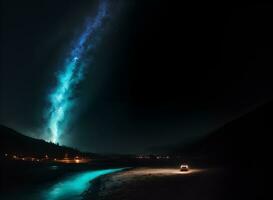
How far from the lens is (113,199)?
31.7 m

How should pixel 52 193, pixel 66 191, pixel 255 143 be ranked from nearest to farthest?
1. pixel 52 193
2. pixel 66 191
3. pixel 255 143

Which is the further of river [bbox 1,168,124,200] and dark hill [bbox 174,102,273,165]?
dark hill [bbox 174,102,273,165]

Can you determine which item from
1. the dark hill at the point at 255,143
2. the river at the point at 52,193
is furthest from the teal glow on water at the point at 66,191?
the dark hill at the point at 255,143

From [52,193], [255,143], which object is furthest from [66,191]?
[255,143]

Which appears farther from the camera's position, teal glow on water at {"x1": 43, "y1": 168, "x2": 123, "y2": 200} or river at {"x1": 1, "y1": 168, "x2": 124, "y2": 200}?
teal glow on water at {"x1": 43, "y1": 168, "x2": 123, "y2": 200}

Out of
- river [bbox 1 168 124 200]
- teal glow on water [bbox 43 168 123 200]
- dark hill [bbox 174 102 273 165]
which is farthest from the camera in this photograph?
dark hill [bbox 174 102 273 165]

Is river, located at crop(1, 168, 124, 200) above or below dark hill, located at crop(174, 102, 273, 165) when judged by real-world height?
below

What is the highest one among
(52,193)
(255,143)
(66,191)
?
(255,143)

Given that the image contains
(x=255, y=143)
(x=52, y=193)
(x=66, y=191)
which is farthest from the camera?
(x=255, y=143)

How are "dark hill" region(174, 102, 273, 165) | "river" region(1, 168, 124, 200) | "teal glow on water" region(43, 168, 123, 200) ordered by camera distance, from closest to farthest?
"river" region(1, 168, 124, 200) → "teal glow on water" region(43, 168, 123, 200) → "dark hill" region(174, 102, 273, 165)

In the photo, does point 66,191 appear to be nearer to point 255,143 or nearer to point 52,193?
point 52,193

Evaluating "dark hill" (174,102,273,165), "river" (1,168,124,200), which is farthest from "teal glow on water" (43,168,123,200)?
"dark hill" (174,102,273,165)

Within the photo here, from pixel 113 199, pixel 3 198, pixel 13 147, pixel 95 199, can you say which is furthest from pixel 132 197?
pixel 13 147

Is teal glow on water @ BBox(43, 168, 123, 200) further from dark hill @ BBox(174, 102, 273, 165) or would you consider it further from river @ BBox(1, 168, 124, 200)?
dark hill @ BBox(174, 102, 273, 165)
